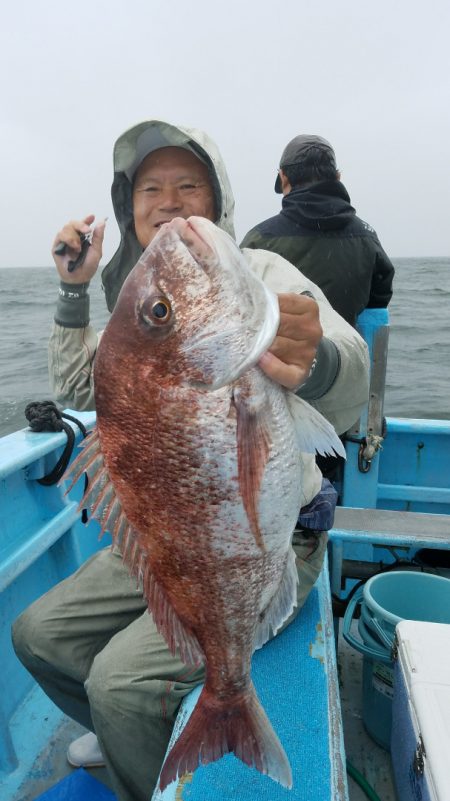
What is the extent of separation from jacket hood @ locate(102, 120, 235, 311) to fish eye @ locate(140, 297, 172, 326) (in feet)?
3.20

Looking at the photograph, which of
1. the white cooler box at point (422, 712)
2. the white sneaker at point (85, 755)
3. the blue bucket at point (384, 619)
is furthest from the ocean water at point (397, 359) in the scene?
the white cooler box at point (422, 712)

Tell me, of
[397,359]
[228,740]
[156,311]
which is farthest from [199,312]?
[397,359]

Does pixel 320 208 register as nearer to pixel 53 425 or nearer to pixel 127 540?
pixel 53 425

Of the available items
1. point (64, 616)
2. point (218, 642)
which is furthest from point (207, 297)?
point (64, 616)

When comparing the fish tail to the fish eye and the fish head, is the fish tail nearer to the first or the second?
the fish head

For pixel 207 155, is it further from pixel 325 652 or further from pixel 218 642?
pixel 325 652

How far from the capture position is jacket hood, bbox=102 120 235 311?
6.43 ft

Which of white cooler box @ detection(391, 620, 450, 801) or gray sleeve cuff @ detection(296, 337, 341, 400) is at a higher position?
gray sleeve cuff @ detection(296, 337, 341, 400)

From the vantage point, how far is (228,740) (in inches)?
52.9

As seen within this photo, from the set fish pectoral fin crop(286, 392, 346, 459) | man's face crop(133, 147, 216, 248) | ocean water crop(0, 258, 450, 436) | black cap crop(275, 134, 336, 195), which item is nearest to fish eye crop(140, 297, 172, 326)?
fish pectoral fin crop(286, 392, 346, 459)

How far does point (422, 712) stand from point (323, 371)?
3.35ft

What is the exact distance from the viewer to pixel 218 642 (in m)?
1.35

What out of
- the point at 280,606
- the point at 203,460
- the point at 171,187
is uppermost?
the point at 171,187

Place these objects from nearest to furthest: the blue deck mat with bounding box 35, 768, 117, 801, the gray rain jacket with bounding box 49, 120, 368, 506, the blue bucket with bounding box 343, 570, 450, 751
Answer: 1. the gray rain jacket with bounding box 49, 120, 368, 506
2. the blue deck mat with bounding box 35, 768, 117, 801
3. the blue bucket with bounding box 343, 570, 450, 751
